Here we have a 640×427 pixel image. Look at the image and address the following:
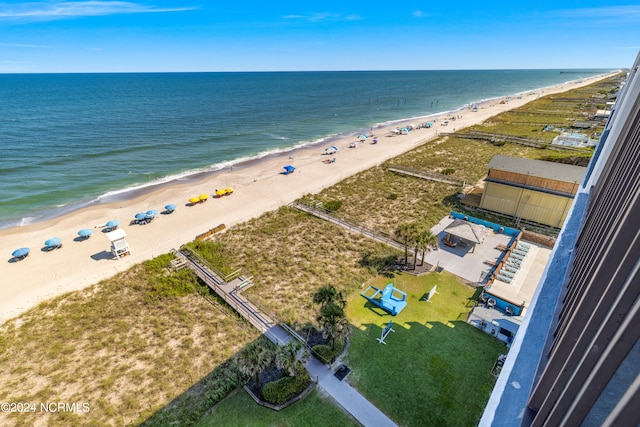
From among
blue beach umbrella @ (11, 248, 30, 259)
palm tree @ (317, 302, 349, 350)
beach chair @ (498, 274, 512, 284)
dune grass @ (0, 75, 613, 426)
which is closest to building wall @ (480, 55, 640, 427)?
dune grass @ (0, 75, 613, 426)

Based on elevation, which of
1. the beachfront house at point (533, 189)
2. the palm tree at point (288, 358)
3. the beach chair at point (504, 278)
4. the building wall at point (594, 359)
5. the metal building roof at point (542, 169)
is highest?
the building wall at point (594, 359)

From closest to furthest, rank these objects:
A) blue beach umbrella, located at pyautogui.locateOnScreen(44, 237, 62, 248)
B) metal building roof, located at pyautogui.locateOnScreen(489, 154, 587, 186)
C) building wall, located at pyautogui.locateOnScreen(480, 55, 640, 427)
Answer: building wall, located at pyautogui.locateOnScreen(480, 55, 640, 427) → metal building roof, located at pyautogui.locateOnScreen(489, 154, 587, 186) → blue beach umbrella, located at pyautogui.locateOnScreen(44, 237, 62, 248)

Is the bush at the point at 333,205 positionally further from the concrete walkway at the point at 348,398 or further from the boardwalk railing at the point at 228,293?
the concrete walkway at the point at 348,398

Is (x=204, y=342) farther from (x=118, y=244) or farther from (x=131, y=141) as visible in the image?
(x=131, y=141)

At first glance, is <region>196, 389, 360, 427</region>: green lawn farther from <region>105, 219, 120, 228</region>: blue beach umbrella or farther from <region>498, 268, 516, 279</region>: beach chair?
<region>105, 219, 120, 228</region>: blue beach umbrella

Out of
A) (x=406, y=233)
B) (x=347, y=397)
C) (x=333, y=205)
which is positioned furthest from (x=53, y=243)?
(x=406, y=233)

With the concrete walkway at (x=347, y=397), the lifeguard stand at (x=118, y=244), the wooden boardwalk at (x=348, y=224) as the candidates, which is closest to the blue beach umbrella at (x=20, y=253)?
the lifeguard stand at (x=118, y=244)
